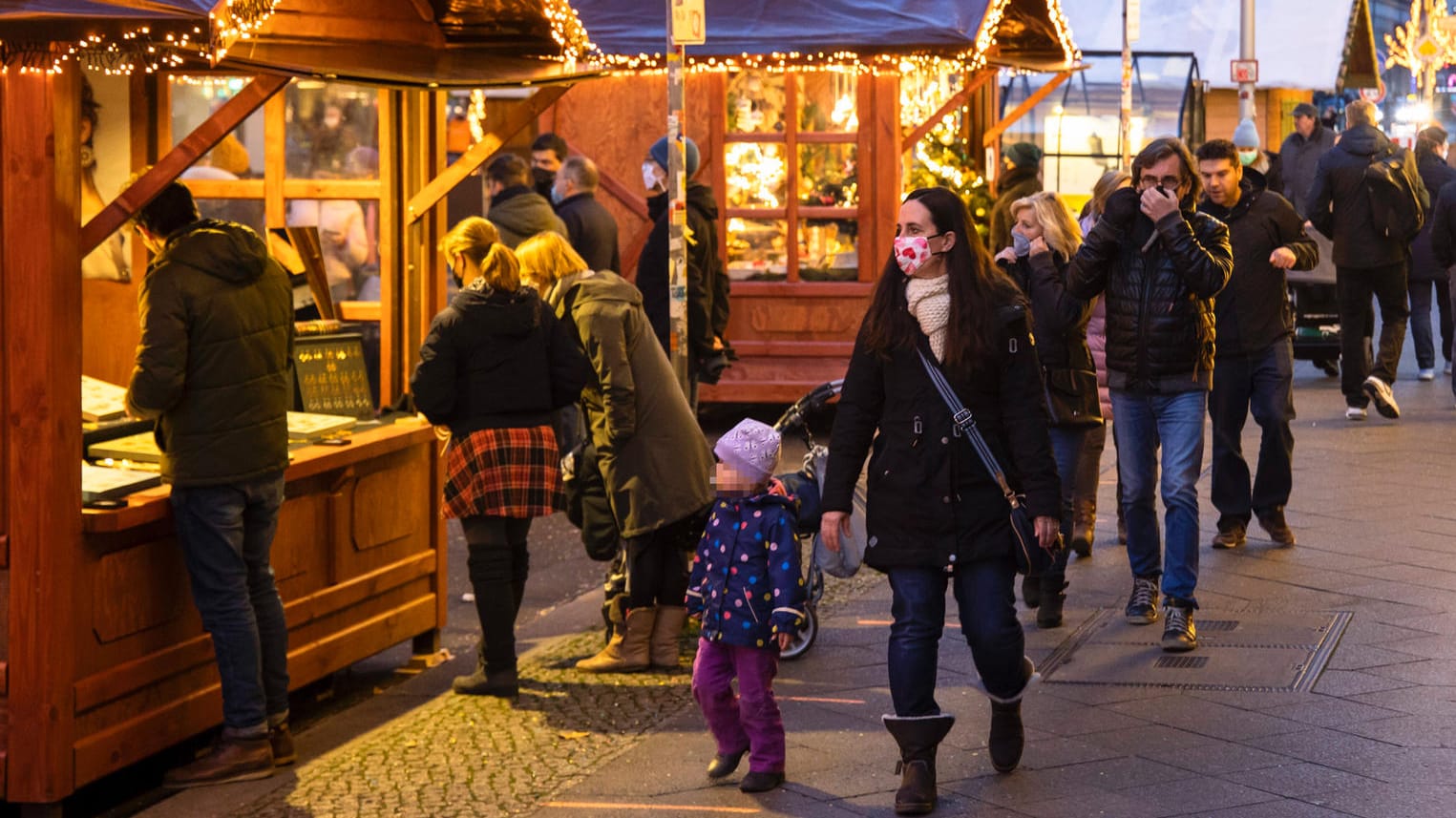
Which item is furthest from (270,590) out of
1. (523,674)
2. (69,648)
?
(523,674)

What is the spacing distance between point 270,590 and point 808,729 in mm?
1835

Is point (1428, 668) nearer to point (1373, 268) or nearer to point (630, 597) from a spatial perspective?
point (630, 597)

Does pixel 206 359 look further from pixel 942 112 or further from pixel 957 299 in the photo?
pixel 942 112

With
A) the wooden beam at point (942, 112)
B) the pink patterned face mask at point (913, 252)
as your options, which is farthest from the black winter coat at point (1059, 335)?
the wooden beam at point (942, 112)

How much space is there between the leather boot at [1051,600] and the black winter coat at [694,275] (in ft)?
10.6

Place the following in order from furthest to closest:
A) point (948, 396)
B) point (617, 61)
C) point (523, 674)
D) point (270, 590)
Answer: point (617, 61) < point (523, 674) < point (270, 590) < point (948, 396)

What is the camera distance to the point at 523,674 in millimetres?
7707

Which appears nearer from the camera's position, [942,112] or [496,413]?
[496,413]

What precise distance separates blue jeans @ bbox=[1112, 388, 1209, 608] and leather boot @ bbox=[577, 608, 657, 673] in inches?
77.5

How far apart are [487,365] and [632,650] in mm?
1307

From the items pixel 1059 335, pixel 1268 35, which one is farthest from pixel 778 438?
pixel 1268 35

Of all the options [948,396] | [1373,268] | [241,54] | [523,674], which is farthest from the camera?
[1373,268]

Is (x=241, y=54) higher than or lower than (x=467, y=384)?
higher

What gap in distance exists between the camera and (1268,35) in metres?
28.6
